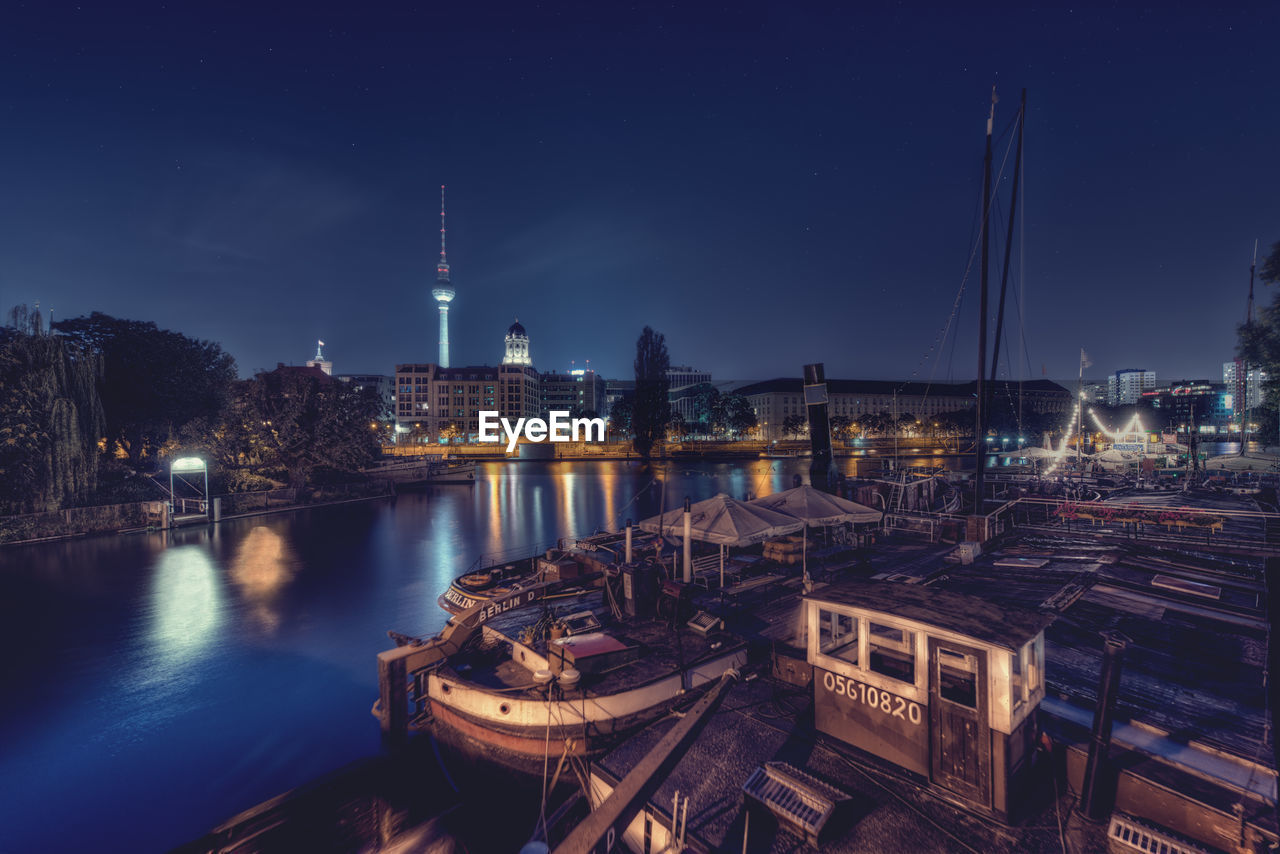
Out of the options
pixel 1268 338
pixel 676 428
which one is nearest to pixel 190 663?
pixel 1268 338

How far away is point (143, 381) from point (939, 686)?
5738 centimetres

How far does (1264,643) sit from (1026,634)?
29.9 feet

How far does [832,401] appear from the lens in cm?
17362

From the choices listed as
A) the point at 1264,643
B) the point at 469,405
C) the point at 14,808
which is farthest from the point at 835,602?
the point at 469,405

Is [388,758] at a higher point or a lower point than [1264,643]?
lower

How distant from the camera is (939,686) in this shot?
6.48m

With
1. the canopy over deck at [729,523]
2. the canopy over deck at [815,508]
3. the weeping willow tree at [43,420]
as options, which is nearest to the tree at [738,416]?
the canopy over deck at [815,508]

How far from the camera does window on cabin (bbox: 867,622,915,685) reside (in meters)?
7.02

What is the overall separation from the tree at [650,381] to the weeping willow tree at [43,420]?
70.6 meters

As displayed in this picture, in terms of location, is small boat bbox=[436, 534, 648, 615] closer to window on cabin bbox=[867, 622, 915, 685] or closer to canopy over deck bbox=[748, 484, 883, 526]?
canopy over deck bbox=[748, 484, 883, 526]

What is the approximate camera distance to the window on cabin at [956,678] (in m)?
6.43

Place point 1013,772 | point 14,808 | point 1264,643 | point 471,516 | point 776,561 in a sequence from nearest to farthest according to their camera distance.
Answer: point 1013,772 < point 1264,643 < point 14,808 < point 776,561 < point 471,516

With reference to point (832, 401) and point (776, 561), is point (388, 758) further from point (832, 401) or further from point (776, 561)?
point (832, 401)

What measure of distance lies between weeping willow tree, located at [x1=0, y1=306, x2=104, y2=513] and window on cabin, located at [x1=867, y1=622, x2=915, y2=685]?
47.0 metres
